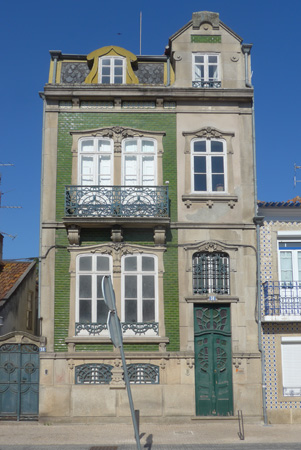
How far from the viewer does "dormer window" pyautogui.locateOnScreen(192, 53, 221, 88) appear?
2094cm

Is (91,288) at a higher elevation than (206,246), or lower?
lower

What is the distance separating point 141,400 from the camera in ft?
61.2

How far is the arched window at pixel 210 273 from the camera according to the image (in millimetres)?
19562

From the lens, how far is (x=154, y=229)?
19.5 meters

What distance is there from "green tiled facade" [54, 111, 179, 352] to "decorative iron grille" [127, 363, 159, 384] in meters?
0.52

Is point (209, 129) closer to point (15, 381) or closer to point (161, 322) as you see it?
point (161, 322)

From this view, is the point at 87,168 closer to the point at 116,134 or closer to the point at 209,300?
the point at 116,134

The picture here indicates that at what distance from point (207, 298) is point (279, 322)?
93.2 inches

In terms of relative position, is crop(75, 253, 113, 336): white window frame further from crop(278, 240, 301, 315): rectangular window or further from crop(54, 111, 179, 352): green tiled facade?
crop(278, 240, 301, 315): rectangular window

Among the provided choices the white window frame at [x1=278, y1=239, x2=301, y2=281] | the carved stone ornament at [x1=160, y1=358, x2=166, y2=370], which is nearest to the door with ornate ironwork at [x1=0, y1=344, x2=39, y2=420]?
the carved stone ornament at [x1=160, y1=358, x2=166, y2=370]

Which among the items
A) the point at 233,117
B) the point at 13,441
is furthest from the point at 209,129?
the point at 13,441

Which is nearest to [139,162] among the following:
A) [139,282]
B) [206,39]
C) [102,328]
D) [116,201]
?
[116,201]

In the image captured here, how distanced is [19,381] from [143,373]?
3.80 meters

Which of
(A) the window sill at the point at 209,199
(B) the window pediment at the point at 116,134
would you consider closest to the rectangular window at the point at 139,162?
(B) the window pediment at the point at 116,134
